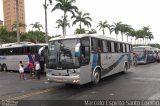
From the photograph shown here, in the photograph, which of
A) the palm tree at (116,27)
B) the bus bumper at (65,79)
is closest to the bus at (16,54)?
the bus bumper at (65,79)

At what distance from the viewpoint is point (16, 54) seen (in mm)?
24844

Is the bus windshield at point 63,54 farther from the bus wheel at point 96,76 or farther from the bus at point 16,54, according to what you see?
the bus at point 16,54

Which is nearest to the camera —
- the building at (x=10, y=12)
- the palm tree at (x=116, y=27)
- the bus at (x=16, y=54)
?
the bus at (x=16, y=54)

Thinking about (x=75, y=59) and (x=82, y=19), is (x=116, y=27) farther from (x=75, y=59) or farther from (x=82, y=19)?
(x=75, y=59)

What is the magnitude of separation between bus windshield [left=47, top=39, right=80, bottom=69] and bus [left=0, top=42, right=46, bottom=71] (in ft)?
24.4

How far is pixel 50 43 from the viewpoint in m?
14.6

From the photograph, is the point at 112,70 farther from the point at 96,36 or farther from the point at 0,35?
the point at 0,35

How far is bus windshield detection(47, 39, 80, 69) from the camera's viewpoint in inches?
533

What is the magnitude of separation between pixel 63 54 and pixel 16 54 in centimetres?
1228

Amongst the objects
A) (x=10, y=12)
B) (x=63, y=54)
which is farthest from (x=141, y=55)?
(x=10, y=12)

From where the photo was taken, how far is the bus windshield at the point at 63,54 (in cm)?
1355

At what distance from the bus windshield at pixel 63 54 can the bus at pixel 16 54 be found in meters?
7.44

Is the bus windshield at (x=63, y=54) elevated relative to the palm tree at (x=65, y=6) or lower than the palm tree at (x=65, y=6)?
lower

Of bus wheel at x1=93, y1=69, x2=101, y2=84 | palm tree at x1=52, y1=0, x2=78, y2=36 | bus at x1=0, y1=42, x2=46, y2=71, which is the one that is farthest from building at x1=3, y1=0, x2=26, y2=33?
bus wheel at x1=93, y1=69, x2=101, y2=84
